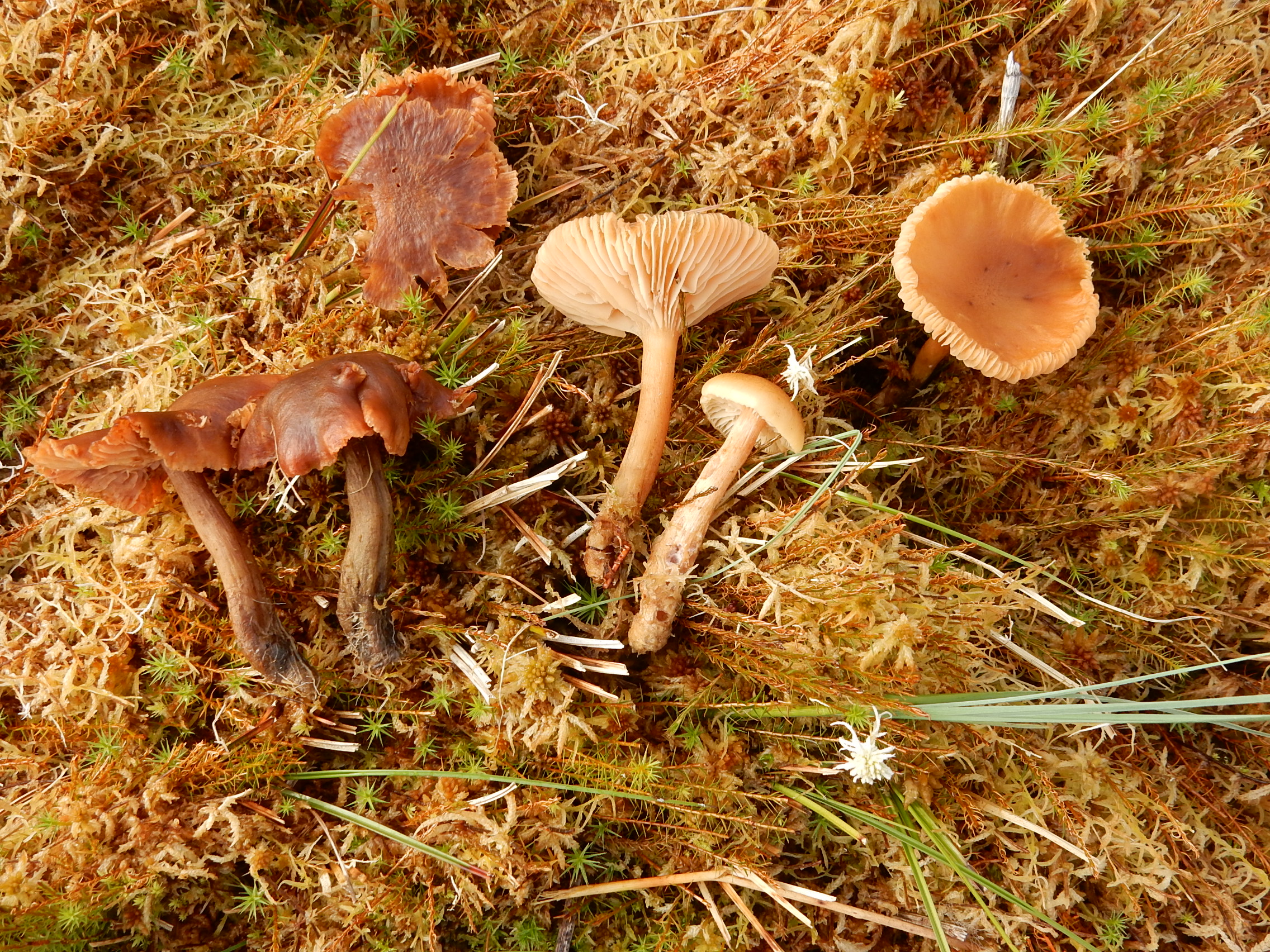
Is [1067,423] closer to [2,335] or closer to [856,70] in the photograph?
[856,70]

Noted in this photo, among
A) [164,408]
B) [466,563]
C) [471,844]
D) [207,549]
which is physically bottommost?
[471,844]

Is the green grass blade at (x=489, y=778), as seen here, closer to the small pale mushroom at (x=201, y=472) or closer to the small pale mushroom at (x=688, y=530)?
the small pale mushroom at (x=201, y=472)

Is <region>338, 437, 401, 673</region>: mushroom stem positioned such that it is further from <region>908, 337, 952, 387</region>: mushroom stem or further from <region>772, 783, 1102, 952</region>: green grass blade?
<region>908, 337, 952, 387</region>: mushroom stem

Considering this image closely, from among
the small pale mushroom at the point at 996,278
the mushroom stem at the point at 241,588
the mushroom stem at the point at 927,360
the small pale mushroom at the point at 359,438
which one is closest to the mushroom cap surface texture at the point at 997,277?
the small pale mushroom at the point at 996,278

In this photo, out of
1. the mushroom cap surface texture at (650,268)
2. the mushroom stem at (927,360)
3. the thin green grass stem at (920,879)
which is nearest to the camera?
the thin green grass stem at (920,879)

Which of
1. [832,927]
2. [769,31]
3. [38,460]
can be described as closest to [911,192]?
[769,31]

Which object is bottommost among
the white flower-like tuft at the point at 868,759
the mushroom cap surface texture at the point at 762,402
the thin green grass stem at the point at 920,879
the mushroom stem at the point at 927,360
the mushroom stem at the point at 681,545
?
the thin green grass stem at the point at 920,879
